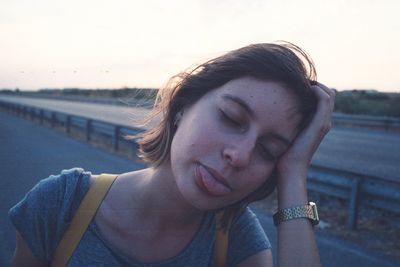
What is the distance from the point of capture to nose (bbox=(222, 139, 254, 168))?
1911 mm

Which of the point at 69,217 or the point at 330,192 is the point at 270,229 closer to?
the point at 330,192

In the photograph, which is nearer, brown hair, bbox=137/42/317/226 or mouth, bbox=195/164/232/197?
mouth, bbox=195/164/232/197

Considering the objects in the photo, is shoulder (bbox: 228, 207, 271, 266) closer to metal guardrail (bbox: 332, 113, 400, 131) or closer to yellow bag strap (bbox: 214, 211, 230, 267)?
yellow bag strap (bbox: 214, 211, 230, 267)

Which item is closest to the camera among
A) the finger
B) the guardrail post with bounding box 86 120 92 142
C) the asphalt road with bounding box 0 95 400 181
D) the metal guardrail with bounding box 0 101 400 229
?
the finger

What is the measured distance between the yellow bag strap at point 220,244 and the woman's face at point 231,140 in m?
0.19

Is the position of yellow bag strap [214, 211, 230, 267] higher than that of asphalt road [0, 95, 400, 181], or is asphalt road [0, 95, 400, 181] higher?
yellow bag strap [214, 211, 230, 267]

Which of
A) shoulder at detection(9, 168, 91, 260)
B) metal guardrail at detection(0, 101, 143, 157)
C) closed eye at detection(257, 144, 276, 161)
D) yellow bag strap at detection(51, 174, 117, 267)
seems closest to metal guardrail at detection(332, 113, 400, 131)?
metal guardrail at detection(0, 101, 143, 157)

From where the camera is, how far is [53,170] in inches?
376

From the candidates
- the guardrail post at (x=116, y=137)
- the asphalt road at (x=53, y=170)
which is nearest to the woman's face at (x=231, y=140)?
the asphalt road at (x=53, y=170)

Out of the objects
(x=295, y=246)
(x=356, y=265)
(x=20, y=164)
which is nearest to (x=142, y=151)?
(x=295, y=246)

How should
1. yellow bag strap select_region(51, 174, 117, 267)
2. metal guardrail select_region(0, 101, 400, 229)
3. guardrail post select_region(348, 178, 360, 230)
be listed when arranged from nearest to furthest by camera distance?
1. yellow bag strap select_region(51, 174, 117, 267)
2. metal guardrail select_region(0, 101, 400, 229)
3. guardrail post select_region(348, 178, 360, 230)

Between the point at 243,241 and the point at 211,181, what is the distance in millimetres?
503

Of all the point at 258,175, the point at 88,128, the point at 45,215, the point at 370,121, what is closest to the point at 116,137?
the point at 88,128

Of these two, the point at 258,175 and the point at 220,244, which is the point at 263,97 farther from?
the point at 220,244
